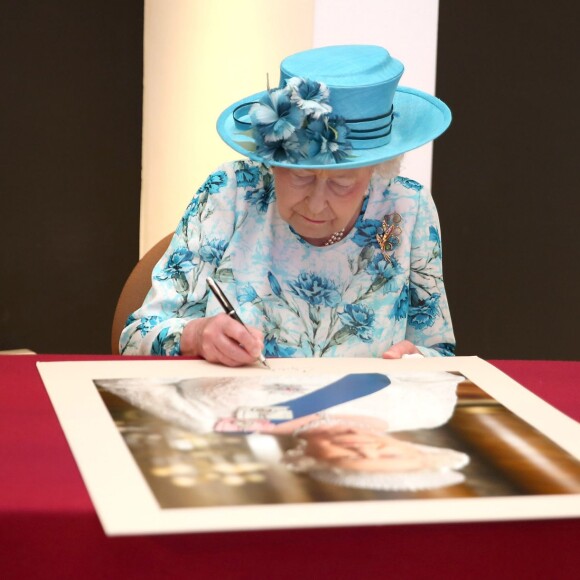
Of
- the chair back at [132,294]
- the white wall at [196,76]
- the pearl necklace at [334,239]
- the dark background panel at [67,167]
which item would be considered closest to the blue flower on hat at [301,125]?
the pearl necklace at [334,239]

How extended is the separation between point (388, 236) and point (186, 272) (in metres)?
0.39

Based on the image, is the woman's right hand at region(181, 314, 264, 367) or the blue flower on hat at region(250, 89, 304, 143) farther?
the blue flower on hat at region(250, 89, 304, 143)

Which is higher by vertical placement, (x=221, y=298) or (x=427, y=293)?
(x=221, y=298)

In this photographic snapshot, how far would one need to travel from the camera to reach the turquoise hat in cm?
171

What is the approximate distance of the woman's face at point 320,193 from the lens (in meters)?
1.77

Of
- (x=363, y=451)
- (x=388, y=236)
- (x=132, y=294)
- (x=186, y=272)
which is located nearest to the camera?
(x=363, y=451)

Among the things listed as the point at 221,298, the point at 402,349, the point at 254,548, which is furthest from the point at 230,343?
the point at 254,548

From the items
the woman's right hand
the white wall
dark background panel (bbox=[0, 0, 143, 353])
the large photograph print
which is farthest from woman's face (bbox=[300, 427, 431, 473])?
dark background panel (bbox=[0, 0, 143, 353])

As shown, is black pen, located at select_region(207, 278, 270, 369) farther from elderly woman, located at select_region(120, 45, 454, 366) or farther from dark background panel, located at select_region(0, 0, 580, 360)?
dark background panel, located at select_region(0, 0, 580, 360)

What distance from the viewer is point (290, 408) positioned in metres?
1.22

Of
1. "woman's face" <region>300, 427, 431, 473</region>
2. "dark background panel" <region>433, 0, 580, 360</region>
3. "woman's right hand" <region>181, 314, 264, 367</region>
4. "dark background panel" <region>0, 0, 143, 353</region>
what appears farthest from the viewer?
"dark background panel" <region>0, 0, 143, 353</region>

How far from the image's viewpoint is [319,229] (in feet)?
6.27

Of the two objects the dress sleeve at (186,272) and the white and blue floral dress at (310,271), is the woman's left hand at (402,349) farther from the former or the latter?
the dress sleeve at (186,272)

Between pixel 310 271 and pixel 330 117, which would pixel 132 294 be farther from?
pixel 330 117
